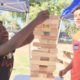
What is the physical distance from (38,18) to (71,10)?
6.00 feet

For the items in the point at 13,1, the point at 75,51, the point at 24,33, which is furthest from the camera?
the point at 13,1

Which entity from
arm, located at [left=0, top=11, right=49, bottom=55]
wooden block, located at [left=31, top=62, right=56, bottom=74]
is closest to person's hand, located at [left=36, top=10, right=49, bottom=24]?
arm, located at [left=0, top=11, right=49, bottom=55]

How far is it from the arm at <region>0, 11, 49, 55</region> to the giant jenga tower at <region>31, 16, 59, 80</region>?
140 centimetres

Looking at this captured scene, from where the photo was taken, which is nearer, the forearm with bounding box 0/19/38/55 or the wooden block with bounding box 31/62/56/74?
the forearm with bounding box 0/19/38/55

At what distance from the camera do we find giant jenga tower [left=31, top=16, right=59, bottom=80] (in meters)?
3.00

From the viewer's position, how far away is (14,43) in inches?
62.1

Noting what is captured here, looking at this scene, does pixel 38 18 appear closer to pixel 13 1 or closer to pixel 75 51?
pixel 75 51

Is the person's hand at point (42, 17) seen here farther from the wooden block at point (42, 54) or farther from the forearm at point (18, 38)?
the wooden block at point (42, 54)

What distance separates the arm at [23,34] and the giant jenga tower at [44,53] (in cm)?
140

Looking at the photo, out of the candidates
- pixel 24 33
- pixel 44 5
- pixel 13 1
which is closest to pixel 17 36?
pixel 24 33

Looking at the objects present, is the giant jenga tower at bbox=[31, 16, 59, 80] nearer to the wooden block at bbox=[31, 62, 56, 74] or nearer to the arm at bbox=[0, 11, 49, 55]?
the wooden block at bbox=[31, 62, 56, 74]

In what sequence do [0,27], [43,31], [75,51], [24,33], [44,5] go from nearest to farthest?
[24,33]
[0,27]
[75,51]
[43,31]
[44,5]

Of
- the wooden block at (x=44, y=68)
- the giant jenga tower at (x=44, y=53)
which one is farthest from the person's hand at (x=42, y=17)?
the wooden block at (x=44, y=68)

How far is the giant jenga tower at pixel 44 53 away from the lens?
3.00 metres
